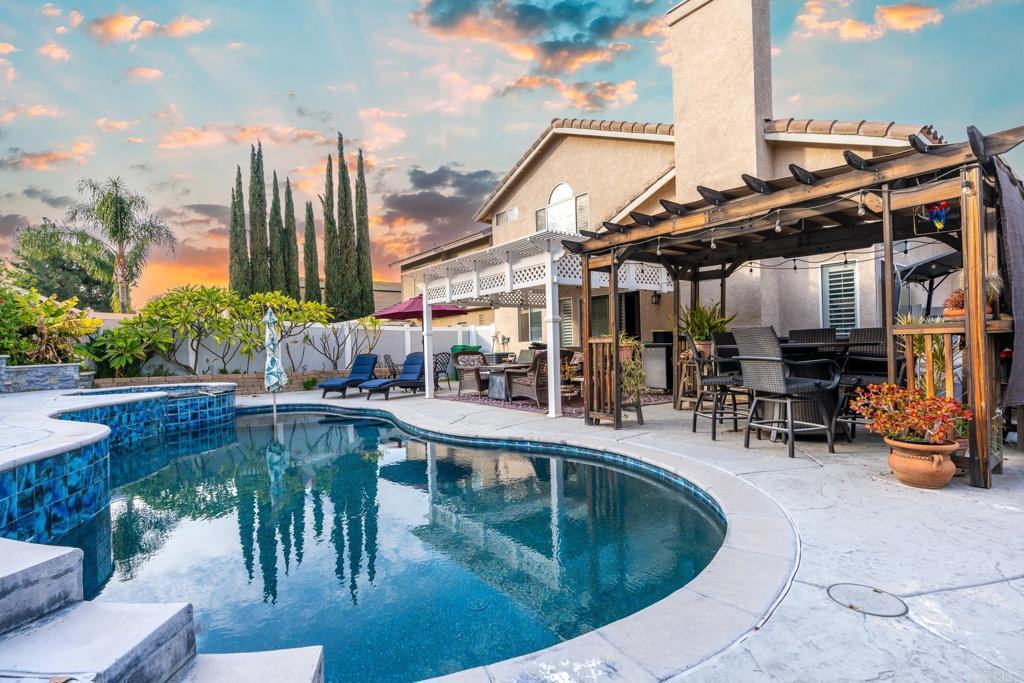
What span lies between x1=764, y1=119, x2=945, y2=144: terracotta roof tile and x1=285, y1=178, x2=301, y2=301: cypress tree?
18.8m

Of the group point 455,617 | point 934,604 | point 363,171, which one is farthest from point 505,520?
point 363,171

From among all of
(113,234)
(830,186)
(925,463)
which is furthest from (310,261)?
(925,463)

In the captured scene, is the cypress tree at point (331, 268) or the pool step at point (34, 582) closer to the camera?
the pool step at point (34, 582)

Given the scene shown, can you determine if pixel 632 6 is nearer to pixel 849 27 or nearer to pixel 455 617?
pixel 849 27

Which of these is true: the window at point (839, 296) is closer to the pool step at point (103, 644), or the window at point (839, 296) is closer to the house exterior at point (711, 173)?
the house exterior at point (711, 173)

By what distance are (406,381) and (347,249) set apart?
1226cm

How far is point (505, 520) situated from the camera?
3.87 m

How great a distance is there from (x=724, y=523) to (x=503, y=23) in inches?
486

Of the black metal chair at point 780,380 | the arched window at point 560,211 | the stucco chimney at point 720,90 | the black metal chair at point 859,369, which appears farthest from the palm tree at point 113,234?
the black metal chair at point 859,369

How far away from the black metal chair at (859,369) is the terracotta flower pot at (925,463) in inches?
50.2

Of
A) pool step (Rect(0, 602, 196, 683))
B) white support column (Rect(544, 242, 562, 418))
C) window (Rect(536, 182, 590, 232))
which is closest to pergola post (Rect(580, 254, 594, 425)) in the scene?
white support column (Rect(544, 242, 562, 418))

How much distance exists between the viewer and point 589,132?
1179 cm

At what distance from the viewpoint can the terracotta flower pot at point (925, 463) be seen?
3.41 metres

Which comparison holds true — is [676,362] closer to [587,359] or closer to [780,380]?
[587,359]
